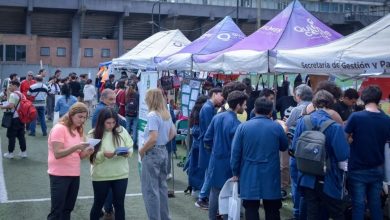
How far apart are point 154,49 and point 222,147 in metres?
9.07

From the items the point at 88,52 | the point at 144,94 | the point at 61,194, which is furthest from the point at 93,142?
the point at 88,52

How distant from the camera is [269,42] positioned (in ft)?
29.2

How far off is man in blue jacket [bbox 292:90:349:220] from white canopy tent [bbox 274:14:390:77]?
0.97 meters

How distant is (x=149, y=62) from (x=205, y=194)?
7341 millimetres

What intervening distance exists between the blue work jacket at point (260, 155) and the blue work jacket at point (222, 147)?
653 millimetres

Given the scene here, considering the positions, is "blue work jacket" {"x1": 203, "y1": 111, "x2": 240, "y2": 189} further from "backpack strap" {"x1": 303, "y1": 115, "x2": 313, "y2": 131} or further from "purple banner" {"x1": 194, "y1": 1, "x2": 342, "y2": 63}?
"purple banner" {"x1": 194, "y1": 1, "x2": 342, "y2": 63}

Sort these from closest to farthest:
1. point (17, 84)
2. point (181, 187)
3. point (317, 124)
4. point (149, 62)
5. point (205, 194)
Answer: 1. point (317, 124)
2. point (205, 194)
3. point (181, 187)
4. point (17, 84)
5. point (149, 62)

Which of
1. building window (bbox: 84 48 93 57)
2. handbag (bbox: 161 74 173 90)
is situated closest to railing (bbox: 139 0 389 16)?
building window (bbox: 84 48 93 57)

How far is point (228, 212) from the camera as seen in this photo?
5.73 metres

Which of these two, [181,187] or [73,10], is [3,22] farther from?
[181,187]

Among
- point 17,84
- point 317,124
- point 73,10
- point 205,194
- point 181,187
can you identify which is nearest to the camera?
point 317,124

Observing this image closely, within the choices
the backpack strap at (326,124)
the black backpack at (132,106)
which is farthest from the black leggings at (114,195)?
the black backpack at (132,106)

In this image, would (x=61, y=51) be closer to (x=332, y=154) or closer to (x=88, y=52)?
(x=88, y=52)

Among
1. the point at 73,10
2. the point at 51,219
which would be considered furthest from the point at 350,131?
the point at 73,10
